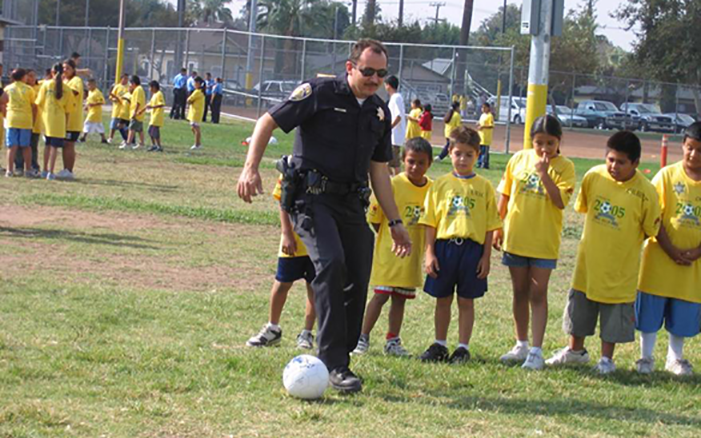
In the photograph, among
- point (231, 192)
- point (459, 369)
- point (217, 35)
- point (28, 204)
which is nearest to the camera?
point (459, 369)

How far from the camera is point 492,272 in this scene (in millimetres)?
11922

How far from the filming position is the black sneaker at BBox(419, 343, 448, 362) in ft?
23.8

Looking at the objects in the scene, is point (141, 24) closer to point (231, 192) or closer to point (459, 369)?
point (231, 192)

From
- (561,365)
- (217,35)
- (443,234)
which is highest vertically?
(217,35)

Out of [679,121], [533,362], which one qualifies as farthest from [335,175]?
[679,121]

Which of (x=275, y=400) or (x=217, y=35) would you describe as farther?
(x=217, y=35)

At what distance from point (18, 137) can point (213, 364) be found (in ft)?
39.3

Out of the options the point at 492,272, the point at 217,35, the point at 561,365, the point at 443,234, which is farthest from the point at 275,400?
the point at 217,35

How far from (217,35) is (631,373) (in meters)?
37.7

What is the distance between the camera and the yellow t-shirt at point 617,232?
709cm

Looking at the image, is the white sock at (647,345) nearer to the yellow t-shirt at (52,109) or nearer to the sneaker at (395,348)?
the sneaker at (395,348)

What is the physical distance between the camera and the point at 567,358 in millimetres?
7512

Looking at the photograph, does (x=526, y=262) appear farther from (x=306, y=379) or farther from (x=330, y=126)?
(x=306, y=379)

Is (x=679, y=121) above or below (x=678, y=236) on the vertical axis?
above
